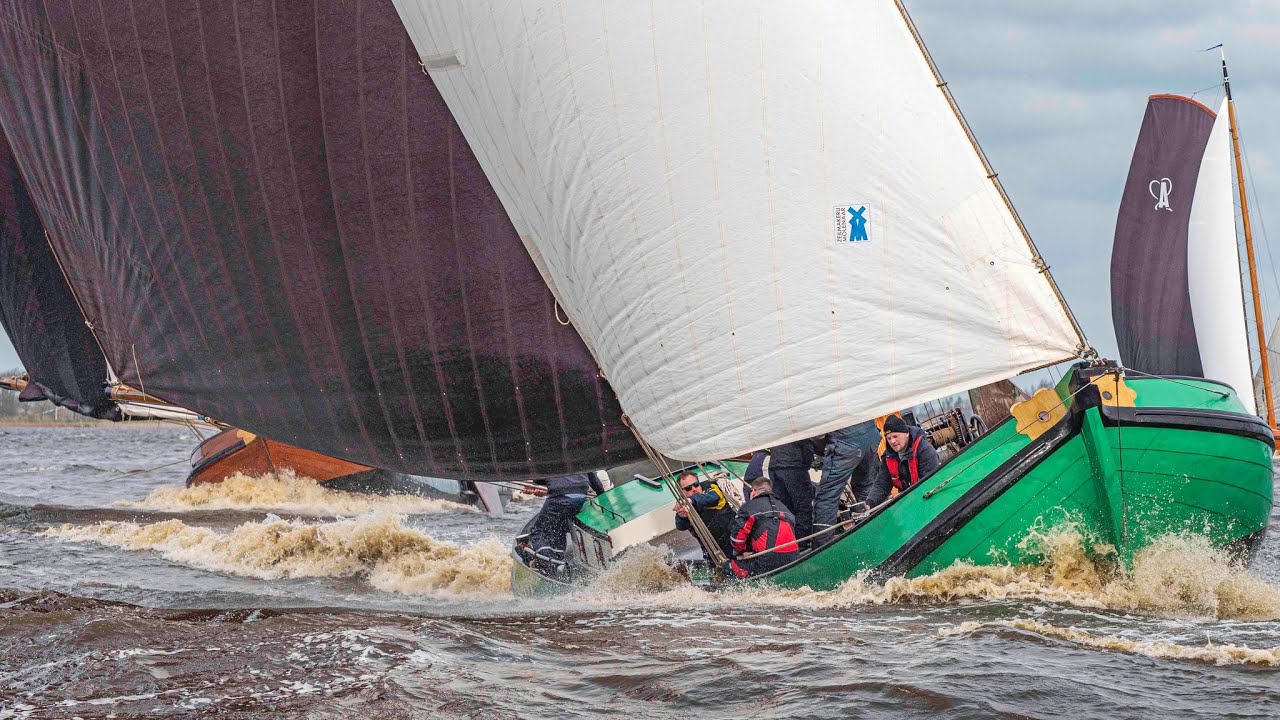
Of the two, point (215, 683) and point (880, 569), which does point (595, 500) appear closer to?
point (880, 569)

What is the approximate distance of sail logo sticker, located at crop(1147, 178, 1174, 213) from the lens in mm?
26109

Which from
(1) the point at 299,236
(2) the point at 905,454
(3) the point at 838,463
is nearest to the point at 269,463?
(1) the point at 299,236

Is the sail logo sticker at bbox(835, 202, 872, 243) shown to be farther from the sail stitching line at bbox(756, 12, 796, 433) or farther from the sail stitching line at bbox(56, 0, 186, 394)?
the sail stitching line at bbox(56, 0, 186, 394)

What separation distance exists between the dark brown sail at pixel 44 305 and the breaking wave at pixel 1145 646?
38.2ft

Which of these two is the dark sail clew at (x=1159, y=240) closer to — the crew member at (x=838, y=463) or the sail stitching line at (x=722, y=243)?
the crew member at (x=838, y=463)

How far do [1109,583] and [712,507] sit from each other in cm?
320

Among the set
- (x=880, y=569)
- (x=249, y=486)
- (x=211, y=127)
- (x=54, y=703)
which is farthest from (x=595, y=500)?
(x=249, y=486)

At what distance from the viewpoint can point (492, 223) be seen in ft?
33.3

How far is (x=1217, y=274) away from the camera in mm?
25375

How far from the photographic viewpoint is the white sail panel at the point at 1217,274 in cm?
2495

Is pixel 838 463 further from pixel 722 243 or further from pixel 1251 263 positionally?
pixel 1251 263

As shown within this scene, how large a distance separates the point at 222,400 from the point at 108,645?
15.9 ft

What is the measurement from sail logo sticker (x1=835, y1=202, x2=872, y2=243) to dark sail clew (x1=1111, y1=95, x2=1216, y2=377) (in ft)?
64.6

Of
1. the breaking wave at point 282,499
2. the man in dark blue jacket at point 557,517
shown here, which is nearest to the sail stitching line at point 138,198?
the man in dark blue jacket at point 557,517
